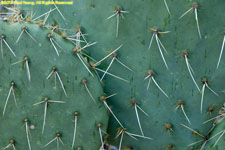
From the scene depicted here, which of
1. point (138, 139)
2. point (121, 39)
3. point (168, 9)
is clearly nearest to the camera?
point (168, 9)

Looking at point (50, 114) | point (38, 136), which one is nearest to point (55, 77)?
point (50, 114)

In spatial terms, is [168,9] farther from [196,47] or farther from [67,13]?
[67,13]

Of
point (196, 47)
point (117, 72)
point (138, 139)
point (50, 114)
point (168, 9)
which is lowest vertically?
point (138, 139)

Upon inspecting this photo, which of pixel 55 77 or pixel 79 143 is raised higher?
pixel 55 77
